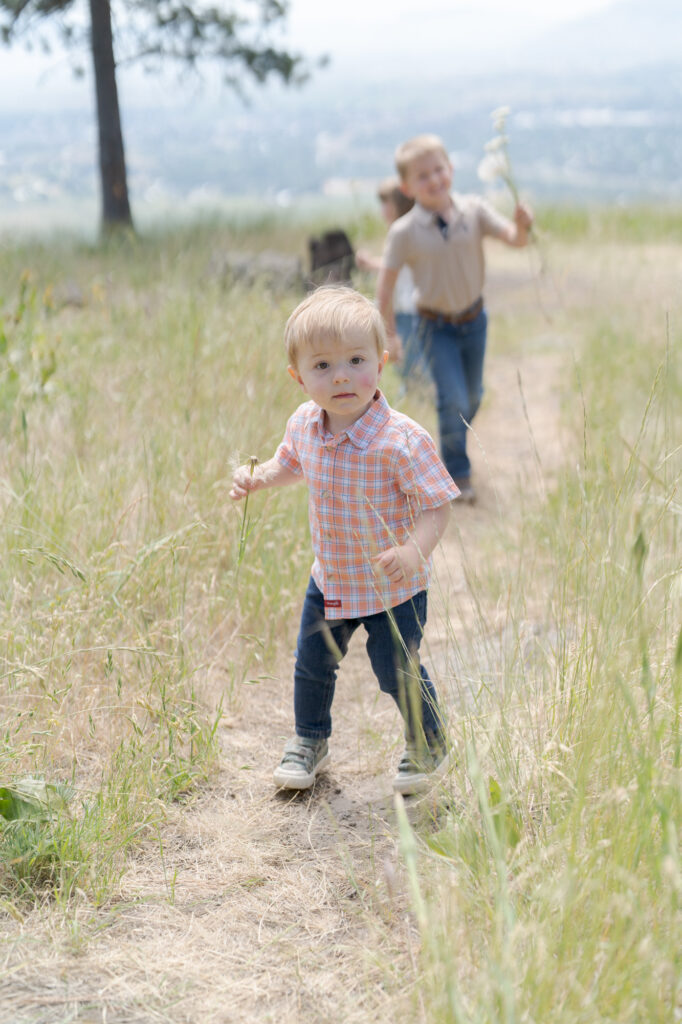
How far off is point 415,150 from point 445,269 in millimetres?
528

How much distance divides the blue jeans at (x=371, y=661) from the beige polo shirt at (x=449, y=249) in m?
2.47

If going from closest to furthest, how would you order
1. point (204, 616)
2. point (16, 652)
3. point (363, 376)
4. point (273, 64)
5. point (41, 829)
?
point (41, 829) → point (363, 376) → point (16, 652) → point (204, 616) → point (273, 64)

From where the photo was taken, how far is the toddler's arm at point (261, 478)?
2.40 metres

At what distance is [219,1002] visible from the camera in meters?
1.70

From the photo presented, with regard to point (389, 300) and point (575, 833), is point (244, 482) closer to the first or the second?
point (575, 833)

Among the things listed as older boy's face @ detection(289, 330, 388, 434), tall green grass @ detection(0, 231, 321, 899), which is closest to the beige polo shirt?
tall green grass @ detection(0, 231, 321, 899)

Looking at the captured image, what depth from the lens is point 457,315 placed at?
4609mm

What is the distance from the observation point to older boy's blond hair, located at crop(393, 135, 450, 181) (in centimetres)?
430

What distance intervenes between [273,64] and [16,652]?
37.1 feet

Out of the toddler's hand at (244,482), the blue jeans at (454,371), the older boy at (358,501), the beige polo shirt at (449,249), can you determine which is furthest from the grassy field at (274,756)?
the beige polo shirt at (449,249)

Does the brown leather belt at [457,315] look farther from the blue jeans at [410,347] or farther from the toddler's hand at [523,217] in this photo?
the toddler's hand at [523,217]

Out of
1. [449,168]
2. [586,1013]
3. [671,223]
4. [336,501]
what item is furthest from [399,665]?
[671,223]

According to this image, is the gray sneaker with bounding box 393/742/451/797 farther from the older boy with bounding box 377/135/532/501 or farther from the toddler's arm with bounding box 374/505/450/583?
the older boy with bounding box 377/135/532/501

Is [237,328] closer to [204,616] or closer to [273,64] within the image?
[204,616]
